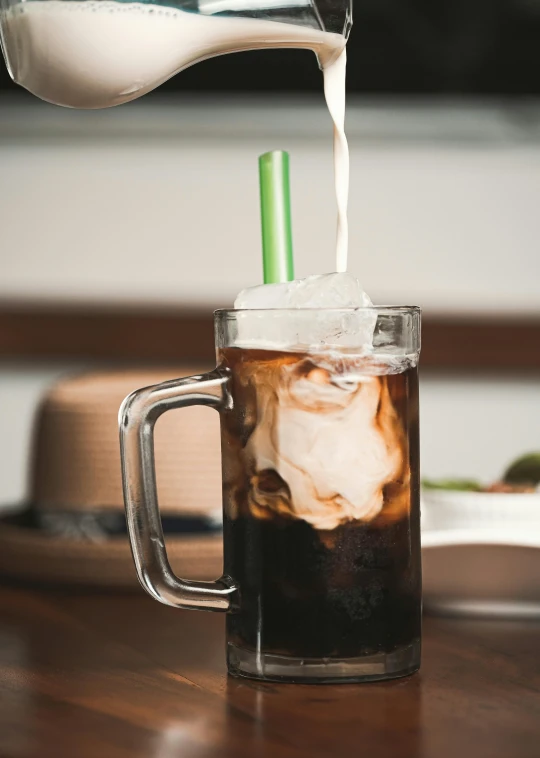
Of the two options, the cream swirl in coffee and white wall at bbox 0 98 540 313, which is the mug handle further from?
white wall at bbox 0 98 540 313

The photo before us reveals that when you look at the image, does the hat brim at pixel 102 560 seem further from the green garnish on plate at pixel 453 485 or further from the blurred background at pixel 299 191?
the blurred background at pixel 299 191

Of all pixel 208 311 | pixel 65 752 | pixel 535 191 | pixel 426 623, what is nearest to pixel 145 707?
pixel 65 752

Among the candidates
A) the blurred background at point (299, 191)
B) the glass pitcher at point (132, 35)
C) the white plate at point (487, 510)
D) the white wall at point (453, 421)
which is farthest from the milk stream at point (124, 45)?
the white wall at point (453, 421)

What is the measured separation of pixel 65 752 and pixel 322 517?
19 centimetres

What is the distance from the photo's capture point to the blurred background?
74.0 inches

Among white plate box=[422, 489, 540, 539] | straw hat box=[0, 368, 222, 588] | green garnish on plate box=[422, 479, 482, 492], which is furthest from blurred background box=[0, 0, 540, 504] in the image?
white plate box=[422, 489, 540, 539]

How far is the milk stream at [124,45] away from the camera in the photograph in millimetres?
667

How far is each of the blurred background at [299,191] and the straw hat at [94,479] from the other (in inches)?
36.5

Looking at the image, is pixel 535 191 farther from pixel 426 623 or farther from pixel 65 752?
pixel 65 752

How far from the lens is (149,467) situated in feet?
2.12

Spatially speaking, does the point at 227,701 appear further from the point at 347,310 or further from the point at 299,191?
the point at 299,191

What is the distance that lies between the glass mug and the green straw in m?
0.07

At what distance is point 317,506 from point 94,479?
1.46 ft

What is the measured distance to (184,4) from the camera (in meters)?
0.68
